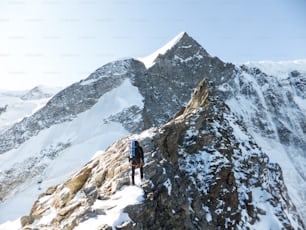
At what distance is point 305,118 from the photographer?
121938mm

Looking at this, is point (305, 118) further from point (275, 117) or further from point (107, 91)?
point (107, 91)

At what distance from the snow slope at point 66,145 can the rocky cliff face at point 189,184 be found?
26545mm

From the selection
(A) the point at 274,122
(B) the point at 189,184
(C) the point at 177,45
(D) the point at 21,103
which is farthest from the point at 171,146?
(D) the point at 21,103

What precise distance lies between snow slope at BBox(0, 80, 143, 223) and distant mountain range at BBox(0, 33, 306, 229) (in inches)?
8.2

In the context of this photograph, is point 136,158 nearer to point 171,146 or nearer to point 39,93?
point 171,146

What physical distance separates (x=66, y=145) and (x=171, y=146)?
43.7 meters

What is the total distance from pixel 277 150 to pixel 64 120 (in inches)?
2165

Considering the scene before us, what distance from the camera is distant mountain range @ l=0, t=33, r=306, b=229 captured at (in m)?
23.0

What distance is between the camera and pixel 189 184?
25.9 metres

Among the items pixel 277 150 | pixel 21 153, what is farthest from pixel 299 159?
pixel 21 153

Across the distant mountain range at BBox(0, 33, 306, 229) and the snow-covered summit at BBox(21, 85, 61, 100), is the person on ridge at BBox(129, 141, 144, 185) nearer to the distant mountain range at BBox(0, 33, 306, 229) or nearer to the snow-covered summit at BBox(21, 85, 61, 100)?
the distant mountain range at BBox(0, 33, 306, 229)

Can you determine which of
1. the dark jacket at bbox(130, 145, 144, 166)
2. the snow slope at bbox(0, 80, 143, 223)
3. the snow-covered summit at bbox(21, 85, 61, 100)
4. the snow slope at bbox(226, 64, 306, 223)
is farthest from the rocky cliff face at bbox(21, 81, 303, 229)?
the snow-covered summit at bbox(21, 85, 61, 100)

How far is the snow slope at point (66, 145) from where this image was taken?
5709 cm

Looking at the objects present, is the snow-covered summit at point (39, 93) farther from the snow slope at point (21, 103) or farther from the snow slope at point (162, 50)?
the snow slope at point (162, 50)
